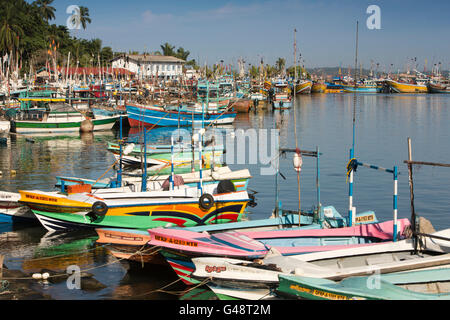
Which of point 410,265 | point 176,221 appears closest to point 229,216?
point 176,221

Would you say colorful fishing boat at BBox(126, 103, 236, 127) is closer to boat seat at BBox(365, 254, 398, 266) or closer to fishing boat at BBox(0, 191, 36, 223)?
fishing boat at BBox(0, 191, 36, 223)

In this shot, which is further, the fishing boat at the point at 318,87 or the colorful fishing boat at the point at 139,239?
the fishing boat at the point at 318,87

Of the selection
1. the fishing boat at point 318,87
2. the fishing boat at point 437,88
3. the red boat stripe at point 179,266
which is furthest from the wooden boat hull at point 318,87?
the red boat stripe at point 179,266

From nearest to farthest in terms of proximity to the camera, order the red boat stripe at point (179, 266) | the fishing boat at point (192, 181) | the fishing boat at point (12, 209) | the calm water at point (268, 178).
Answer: the red boat stripe at point (179, 266), the calm water at point (268, 178), the fishing boat at point (12, 209), the fishing boat at point (192, 181)

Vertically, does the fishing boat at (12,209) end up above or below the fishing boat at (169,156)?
below

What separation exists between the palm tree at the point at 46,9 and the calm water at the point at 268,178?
59.3 meters

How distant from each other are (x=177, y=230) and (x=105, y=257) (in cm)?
308

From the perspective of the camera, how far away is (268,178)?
85.3ft

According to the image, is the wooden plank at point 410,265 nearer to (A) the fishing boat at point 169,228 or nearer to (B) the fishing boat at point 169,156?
(A) the fishing boat at point 169,228

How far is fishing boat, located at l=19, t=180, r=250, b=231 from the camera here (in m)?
15.1

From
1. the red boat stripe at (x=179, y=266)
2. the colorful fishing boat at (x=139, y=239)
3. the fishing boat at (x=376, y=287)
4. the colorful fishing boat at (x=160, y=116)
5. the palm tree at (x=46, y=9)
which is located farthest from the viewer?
the palm tree at (x=46, y=9)

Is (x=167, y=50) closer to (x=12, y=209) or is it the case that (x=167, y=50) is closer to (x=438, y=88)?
(x=438, y=88)

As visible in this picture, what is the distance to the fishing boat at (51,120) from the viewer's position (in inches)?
1679
